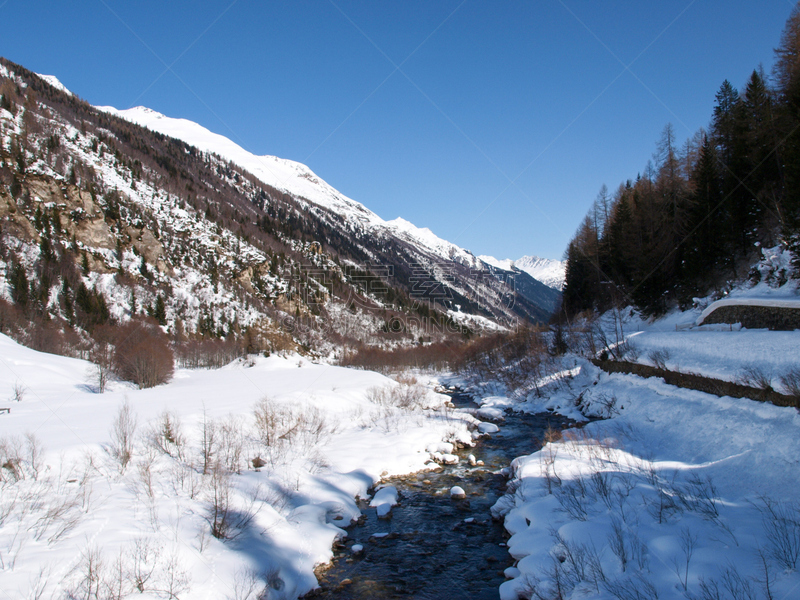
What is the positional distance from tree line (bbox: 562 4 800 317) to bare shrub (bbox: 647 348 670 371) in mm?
9238

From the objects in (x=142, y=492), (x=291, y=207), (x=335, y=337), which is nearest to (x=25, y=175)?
(x=335, y=337)

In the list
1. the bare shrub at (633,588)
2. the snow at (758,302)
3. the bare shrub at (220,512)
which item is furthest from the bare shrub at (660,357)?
the bare shrub at (220,512)

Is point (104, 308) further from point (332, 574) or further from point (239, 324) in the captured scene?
point (332, 574)

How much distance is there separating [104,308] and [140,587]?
245 feet

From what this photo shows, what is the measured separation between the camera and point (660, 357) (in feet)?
71.5

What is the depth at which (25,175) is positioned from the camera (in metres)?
73.1

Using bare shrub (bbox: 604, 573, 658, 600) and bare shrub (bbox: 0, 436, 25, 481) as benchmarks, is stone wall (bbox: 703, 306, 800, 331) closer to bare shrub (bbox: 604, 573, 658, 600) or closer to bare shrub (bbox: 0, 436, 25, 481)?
bare shrub (bbox: 604, 573, 658, 600)

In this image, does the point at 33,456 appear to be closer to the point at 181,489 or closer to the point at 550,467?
the point at 181,489

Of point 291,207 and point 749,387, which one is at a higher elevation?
point 291,207

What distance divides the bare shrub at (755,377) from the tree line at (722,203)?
13035 mm

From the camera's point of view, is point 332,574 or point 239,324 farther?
point 239,324

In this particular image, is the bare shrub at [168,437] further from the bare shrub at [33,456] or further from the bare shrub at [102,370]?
the bare shrub at [102,370]

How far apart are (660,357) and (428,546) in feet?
61.3

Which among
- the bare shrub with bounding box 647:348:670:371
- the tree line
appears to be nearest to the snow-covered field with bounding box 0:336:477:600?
the bare shrub with bounding box 647:348:670:371
